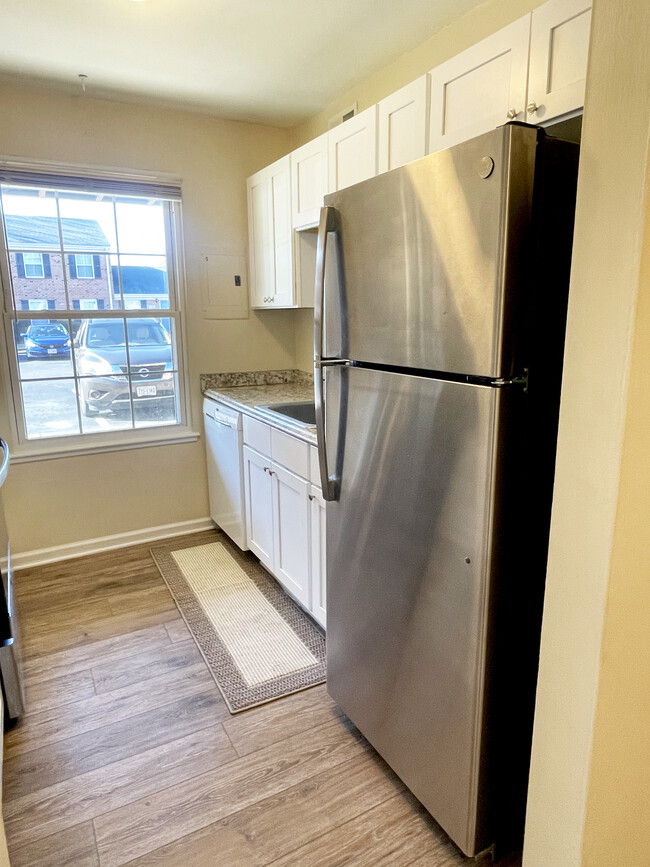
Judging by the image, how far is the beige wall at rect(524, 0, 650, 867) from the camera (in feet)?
2.80

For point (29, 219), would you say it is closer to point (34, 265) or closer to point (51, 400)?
point (34, 265)

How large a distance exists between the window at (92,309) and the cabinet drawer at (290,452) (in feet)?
3.85

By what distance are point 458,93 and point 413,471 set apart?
47.4 inches

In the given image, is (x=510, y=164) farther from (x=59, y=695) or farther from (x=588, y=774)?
(x=59, y=695)

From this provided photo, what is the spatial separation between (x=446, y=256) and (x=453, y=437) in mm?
400

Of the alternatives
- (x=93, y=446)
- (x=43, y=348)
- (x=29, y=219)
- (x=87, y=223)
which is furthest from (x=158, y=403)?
(x=29, y=219)

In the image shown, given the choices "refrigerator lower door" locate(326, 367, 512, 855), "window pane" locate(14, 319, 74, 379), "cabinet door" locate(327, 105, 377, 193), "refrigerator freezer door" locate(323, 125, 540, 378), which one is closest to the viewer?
"refrigerator freezer door" locate(323, 125, 540, 378)

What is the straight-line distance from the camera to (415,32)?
87.4 inches

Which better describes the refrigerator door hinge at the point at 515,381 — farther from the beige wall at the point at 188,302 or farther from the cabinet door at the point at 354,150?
the beige wall at the point at 188,302

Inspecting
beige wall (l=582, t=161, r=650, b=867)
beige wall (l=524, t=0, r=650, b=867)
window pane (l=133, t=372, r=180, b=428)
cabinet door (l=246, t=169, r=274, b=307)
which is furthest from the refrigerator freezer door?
window pane (l=133, t=372, r=180, b=428)

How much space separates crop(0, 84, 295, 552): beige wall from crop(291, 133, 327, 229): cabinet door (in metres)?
0.77

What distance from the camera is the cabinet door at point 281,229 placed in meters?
2.83

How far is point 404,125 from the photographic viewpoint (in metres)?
1.90

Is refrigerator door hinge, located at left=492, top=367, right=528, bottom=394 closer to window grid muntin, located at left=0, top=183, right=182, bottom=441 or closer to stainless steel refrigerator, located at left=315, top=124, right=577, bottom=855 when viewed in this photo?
stainless steel refrigerator, located at left=315, top=124, right=577, bottom=855
